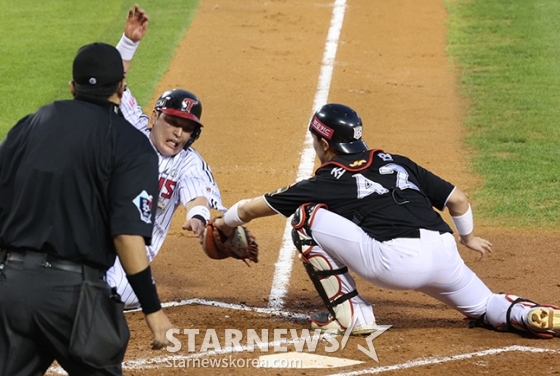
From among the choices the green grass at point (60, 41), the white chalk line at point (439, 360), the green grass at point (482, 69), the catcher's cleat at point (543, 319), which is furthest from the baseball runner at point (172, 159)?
the green grass at point (60, 41)

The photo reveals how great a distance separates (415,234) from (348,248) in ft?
1.39

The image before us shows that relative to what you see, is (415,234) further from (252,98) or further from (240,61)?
(240,61)

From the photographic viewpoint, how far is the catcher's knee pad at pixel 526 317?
5672 millimetres

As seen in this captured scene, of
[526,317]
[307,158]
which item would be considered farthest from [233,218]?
[307,158]

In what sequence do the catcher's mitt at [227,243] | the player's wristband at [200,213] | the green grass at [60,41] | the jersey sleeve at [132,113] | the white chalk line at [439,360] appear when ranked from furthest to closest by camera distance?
the green grass at [60,41], the jersey sleeve at [132,113], the catcher's mitt at [227,243], the player's wristband at [200,213], the white chalk line at [439,360]

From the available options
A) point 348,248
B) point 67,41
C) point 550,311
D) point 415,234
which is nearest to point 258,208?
point 348,248

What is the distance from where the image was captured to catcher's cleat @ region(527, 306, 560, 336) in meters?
5.66

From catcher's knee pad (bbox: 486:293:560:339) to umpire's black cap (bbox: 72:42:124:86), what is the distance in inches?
123

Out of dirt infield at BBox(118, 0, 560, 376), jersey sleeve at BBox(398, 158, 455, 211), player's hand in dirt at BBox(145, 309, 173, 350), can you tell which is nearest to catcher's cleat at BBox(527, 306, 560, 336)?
dirt infield at BBox(118, 0, 560, 376)

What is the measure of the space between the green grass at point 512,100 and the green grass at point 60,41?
4397 millimetres

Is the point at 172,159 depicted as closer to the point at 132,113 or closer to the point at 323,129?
the point at 132,113

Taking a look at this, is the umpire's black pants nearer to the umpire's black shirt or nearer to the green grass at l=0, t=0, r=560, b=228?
the umpire's black shirt

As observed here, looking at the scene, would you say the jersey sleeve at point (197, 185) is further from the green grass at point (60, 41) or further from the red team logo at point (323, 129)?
the green grass at point (60, 41)

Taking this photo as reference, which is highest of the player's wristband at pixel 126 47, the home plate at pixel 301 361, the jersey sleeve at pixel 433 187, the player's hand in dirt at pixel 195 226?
the player's wristband at pixel 126 47
